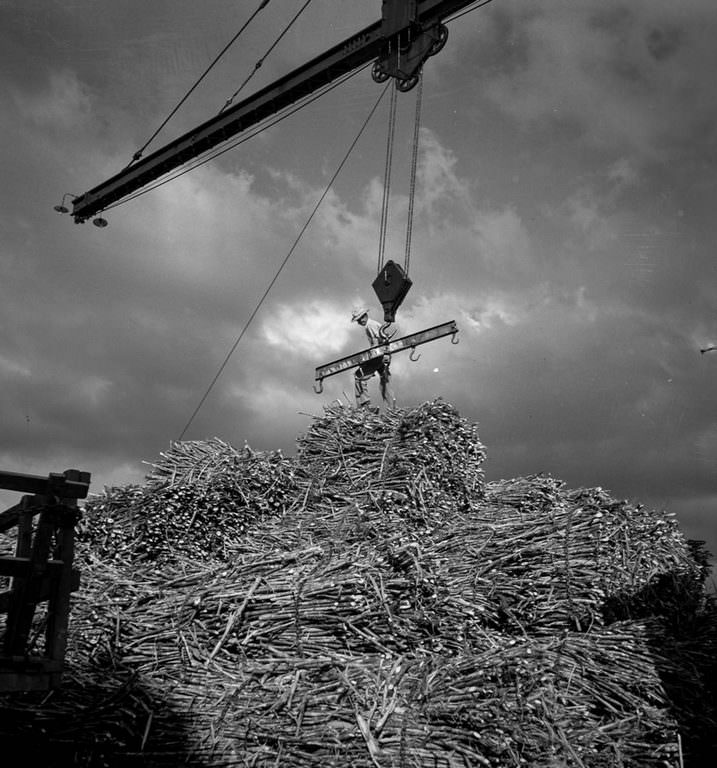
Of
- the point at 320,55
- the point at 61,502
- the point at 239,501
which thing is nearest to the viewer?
the point at 61,502

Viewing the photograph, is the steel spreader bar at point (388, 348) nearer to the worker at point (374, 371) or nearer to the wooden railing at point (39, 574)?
the worker at point (374, 371)

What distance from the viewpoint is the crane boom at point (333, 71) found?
616 inches

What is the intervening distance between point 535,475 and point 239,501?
5.03 meters

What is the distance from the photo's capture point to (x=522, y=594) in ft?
26.0

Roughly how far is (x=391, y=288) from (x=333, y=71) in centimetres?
621

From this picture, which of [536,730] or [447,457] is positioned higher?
[447,457]

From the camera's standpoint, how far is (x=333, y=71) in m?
17.2

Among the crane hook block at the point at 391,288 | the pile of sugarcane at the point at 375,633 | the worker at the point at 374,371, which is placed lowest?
the pile of sugarcane at the point at 375,633

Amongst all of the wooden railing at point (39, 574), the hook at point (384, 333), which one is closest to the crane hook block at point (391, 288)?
the hook at point (384, 333)

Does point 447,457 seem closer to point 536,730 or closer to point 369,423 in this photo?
point 369,423

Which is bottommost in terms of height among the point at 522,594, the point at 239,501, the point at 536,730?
the point at 536,730

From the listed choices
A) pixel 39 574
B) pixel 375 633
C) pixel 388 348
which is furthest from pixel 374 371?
pixel 39 574

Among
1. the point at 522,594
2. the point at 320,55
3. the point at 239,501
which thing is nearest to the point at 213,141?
the point at 320,55

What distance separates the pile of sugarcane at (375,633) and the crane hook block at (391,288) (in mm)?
4124
